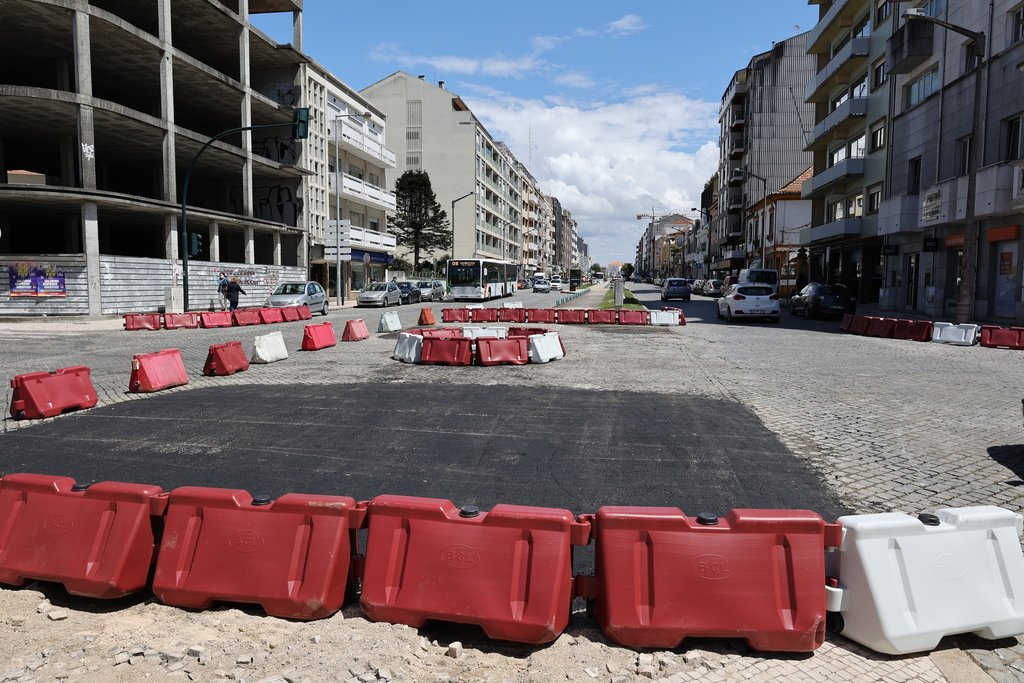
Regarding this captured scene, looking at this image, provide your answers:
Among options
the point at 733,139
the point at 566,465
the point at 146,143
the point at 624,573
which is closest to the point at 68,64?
the point at 146,143

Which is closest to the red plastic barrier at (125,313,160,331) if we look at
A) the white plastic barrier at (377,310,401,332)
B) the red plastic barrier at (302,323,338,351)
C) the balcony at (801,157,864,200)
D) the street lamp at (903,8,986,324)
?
the white plastic barrier at (377,310,401,332)

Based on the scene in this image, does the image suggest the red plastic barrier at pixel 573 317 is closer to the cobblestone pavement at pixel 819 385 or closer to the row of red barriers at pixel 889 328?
the cobblestone pavement at pixel 819 385

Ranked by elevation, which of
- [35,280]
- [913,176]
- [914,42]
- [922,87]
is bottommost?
[35,280]

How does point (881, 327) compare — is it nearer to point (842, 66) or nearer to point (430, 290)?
point (842, 66)

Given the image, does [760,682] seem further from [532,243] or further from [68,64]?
[532,243]

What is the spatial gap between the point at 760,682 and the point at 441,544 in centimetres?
163

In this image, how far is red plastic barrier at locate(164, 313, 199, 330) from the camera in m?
23.7

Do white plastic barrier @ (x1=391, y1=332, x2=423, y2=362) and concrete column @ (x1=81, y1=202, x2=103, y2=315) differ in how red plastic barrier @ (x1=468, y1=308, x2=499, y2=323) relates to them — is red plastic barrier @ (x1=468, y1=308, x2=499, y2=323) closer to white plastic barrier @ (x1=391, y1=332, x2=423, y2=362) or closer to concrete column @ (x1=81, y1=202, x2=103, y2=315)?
white plastic barrier @ (x1=391, y1=332, x2=423, y2=362)

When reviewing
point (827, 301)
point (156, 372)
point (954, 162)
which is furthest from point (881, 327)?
point (156, 372)

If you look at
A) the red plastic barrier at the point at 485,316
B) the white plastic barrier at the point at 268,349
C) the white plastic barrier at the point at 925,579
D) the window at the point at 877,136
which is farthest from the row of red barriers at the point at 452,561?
the window at the point at 877,136

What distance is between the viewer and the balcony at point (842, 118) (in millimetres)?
36938

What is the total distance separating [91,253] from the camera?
26281 mm

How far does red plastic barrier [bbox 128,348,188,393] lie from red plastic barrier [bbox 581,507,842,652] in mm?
9326

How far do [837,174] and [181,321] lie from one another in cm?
3495
